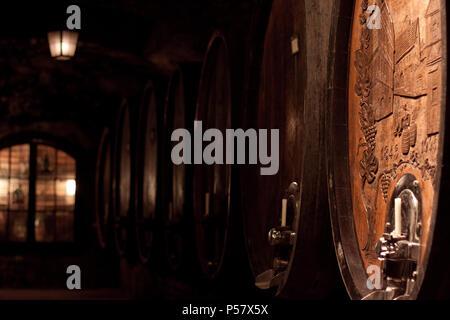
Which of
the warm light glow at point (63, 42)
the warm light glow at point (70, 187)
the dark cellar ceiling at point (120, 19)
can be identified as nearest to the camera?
the dark cellar ceiling at point (120, 19)

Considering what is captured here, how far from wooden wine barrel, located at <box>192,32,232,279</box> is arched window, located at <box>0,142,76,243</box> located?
6350mm

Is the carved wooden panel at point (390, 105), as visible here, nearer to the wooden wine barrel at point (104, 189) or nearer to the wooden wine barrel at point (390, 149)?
the wooden wine barrel at point (390, 149)

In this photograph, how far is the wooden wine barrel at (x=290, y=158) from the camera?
1.98 m

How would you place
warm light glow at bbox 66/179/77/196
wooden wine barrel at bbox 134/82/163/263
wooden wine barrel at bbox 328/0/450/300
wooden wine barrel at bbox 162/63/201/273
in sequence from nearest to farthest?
wooden wine barrel at bbox 328/0/450/300
wooden wine barrel at bbox 162/63/201/273
wooden wine barrel at bbox 134/82/163/263
warm light glow at bbox 66/179/77/196

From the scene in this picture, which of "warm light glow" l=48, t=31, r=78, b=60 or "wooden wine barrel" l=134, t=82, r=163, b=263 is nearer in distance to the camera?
"wooden wine barrel" l=134, t=82, r=163, b=263

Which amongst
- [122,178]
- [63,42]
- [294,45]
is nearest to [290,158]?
[294,45]

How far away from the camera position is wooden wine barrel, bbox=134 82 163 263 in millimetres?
4673

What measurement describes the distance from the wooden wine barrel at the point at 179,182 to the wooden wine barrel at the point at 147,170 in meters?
0.23

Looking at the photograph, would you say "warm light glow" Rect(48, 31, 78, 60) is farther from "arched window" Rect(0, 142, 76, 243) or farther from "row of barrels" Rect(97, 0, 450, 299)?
"arched window" Rect(0, 142, 76, 243)

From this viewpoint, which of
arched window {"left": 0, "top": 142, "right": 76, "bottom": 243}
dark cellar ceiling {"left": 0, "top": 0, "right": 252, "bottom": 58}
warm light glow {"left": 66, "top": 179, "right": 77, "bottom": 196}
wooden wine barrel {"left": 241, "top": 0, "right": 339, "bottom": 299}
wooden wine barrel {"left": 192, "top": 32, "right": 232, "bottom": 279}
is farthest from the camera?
warm light glow {"left": 66, "top": 179, "right": 77, "bottom": 196}

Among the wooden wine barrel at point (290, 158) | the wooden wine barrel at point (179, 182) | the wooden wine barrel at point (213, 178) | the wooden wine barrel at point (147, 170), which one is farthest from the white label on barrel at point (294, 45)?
the wooden wine barrel at point (147, 170)

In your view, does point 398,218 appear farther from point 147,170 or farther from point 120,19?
point 120,19

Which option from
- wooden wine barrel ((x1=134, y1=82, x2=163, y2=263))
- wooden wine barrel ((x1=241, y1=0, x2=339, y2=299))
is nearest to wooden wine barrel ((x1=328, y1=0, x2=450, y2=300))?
wooden wine barrel ((x1=241, y1=0, x2=339, y2=299))
